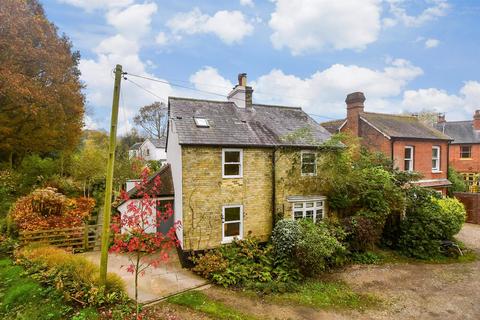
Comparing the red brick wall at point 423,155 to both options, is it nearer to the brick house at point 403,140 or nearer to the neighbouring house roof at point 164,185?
the brick house at point 403,140

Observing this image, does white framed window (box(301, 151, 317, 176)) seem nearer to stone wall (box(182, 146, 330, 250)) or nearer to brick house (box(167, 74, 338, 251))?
brick house (box(167, 74, 338, 251))

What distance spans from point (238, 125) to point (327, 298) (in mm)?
9283

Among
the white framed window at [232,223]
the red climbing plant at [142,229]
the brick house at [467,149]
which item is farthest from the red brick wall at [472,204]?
the red climbing plant at [142,229]

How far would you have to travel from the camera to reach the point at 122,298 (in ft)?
28.7

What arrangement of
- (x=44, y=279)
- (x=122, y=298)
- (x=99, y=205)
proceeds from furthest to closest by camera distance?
(x=99, y=205) < (x=44, y=279) < (x=122, y=298)

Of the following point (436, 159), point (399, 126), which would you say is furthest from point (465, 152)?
point (399, 126)

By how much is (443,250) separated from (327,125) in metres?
14.4

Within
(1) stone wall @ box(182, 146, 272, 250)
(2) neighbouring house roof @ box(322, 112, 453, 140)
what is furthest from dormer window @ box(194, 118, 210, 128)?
(2) neighbouring house roof @ box(322, 112, 453, 140)

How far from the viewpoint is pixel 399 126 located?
2266cm

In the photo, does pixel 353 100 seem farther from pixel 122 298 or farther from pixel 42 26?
pixel 42 26

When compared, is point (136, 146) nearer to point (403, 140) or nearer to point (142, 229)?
point (403, 140)

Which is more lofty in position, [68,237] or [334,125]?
[334,125]

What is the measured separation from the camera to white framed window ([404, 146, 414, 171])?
831 inches

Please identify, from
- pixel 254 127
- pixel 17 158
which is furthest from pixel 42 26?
pixel 254 127
